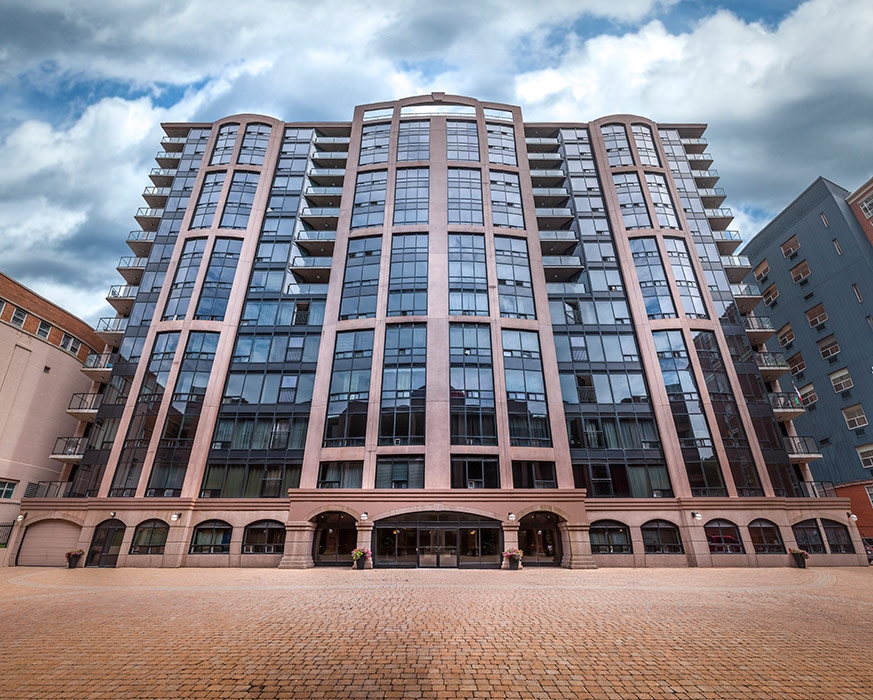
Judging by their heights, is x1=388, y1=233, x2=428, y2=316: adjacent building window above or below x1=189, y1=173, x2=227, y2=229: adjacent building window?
below

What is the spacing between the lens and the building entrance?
25.8 metres

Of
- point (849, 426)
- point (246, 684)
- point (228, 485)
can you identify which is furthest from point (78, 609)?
point (849, 426)

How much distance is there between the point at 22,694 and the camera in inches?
239

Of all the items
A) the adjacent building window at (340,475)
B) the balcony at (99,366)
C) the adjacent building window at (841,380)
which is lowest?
the adjacent building window at (340,475)

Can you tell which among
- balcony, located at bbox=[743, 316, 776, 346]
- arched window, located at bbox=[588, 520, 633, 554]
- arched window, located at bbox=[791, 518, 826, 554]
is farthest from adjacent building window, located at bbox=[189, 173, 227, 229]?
arched window, located at bbox=[791, 518, 826, 554]

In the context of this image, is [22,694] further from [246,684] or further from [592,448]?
[592,448]

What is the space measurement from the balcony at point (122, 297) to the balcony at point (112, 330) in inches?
44.5

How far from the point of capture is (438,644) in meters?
8.21

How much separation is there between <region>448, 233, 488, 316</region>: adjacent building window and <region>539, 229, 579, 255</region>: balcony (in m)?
6.32

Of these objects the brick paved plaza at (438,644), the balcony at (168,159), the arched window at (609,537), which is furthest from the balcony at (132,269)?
the arched window at (609,537)

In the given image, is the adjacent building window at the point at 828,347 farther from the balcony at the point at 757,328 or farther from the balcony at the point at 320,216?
the balcony at the point at 320,216

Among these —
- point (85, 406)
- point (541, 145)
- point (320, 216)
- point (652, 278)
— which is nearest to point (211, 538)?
point (85, 406)

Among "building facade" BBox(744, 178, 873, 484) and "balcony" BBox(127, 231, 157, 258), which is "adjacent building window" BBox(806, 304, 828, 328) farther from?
"balcony" BBox(127, 231, 157, 258)

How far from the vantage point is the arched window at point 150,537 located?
26.8 metres
